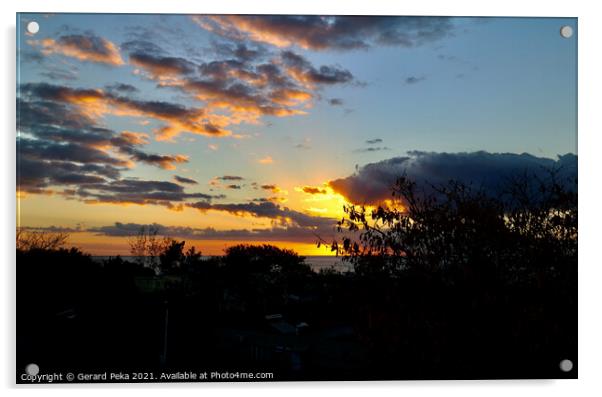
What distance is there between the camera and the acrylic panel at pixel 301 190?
412cm

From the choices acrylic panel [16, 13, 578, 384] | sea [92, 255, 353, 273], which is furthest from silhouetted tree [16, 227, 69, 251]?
sea [92, 255, 353, 273]

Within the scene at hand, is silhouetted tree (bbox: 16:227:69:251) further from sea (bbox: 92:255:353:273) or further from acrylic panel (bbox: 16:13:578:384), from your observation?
sea (bbox: 92:255:353:273)

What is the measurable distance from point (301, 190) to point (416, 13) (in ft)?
4.99

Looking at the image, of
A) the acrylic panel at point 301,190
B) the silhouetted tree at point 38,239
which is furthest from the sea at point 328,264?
the silhouetted tree at point 38,239

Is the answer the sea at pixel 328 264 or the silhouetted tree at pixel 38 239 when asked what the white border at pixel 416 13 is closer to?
the silhouetted tree at pixel 38 239

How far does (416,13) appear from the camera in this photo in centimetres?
427

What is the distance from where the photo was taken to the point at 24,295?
156 inches

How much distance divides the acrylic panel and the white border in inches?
2.7

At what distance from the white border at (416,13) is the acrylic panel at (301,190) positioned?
0.07m

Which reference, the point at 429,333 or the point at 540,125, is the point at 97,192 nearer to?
the point at 429,333

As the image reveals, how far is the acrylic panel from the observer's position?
4.12m

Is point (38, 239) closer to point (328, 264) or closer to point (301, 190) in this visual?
point (301, 190)

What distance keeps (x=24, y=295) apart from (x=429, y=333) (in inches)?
111
